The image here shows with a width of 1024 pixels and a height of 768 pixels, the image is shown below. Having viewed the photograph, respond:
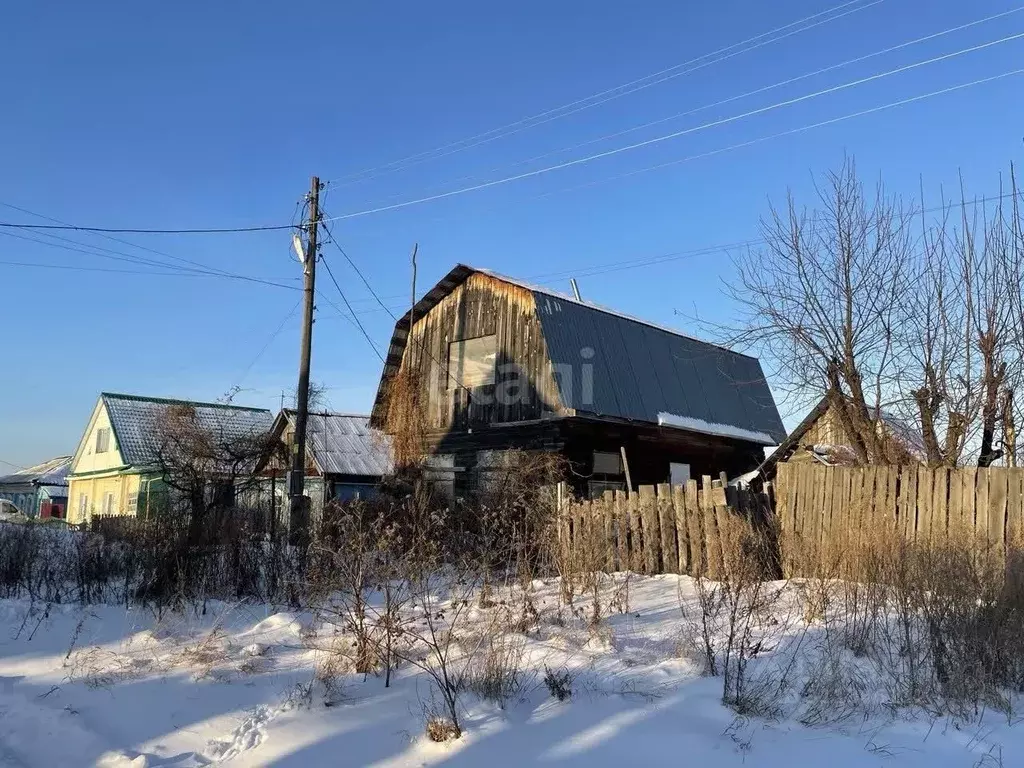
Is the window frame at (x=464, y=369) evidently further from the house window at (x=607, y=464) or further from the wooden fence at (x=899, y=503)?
the wooden fence at (x=899, y=503)

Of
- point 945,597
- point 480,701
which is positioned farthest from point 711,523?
point 480,701

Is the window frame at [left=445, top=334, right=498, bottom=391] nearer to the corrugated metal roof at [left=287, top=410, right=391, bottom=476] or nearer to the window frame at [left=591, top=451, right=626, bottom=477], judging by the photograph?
the window frame at [left=591, top=451, right=626, bottom=477]

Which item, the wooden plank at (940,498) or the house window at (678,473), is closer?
the wooden plank at (940,498)

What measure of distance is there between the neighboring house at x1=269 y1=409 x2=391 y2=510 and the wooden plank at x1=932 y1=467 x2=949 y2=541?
18.5 metres

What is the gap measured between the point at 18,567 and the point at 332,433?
18939 millimetres

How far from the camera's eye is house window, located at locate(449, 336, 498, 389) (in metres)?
20.0

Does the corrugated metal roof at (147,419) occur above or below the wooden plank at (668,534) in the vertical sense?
above

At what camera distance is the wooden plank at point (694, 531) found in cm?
1039

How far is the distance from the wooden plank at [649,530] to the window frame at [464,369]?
29.9ft

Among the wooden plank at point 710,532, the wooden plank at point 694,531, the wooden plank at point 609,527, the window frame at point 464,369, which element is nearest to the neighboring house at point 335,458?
the window frame at point 464,369

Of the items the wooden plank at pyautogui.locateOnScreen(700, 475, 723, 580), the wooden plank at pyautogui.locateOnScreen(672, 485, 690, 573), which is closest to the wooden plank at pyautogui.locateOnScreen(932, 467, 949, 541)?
the wooden plank at pyautogui.locateOnScreen(700, 475, 723, 580)

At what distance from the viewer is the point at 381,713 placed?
523cm

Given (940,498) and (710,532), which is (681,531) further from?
(940,498)

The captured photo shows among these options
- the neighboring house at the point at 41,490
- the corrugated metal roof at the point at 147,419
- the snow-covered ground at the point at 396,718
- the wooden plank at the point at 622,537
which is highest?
the corrugated metal roof at the point at 147,419
